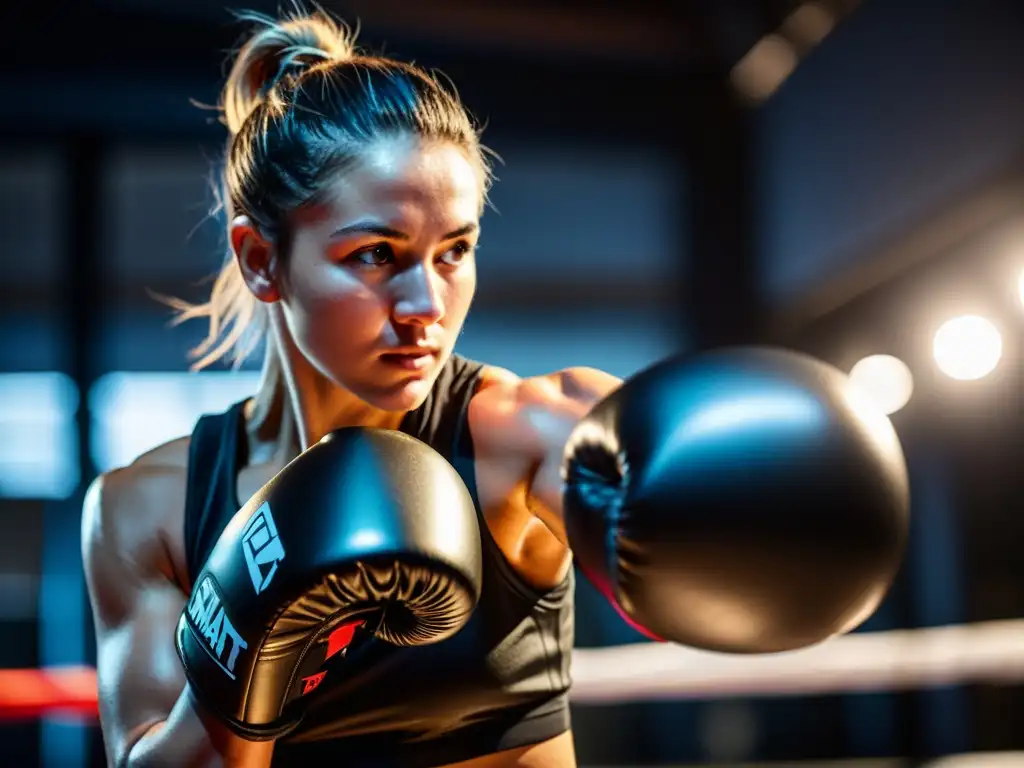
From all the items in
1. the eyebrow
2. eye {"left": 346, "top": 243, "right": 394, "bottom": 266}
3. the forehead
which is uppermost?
the forehead

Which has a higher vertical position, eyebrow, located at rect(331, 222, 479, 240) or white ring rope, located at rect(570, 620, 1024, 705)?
eyebrow, located at rect(331, 222, 479, 240)

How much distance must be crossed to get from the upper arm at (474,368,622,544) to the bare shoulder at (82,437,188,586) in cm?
38

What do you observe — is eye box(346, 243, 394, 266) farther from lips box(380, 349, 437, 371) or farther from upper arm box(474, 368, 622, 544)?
upper arm box(474, 368, 622, 544)

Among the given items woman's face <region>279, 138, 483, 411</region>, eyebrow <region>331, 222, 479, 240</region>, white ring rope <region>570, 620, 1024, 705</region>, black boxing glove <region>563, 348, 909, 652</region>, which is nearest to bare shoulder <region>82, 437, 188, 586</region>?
woman's face <region>279, 138, 483, 411</region>

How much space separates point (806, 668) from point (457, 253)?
5.19ft

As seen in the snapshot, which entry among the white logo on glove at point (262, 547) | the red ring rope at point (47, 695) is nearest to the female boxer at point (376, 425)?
the white logo on glove at point (262, 547)

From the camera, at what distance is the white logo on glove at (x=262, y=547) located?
3.02ft

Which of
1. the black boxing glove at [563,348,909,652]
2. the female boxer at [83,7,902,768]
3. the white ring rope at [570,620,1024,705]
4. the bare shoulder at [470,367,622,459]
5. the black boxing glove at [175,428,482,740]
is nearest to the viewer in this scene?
the black boxing glove at [563,348,909,652]

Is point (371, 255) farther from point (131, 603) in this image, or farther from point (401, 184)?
point (131, 603)

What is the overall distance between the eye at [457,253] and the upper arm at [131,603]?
1.47 feet

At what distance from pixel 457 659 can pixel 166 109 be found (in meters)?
4.00

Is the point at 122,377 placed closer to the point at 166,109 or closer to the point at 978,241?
the point at 166,109

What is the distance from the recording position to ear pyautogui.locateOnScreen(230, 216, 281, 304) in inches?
44.8

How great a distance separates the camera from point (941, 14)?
3.53 m
